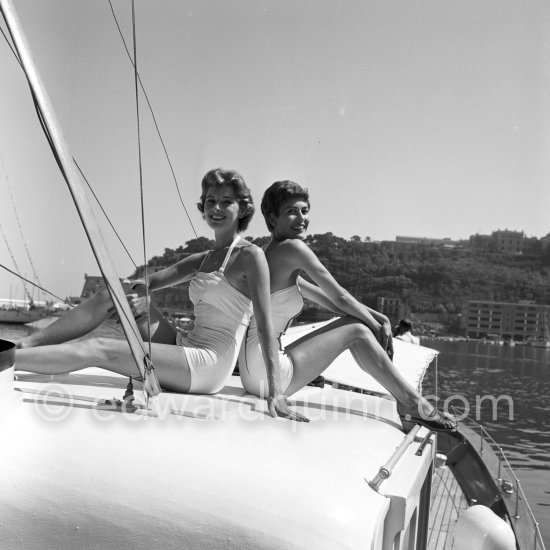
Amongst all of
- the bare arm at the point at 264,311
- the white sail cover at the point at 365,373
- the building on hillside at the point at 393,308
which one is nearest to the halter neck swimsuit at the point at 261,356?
the bare arm at the point at 264,311

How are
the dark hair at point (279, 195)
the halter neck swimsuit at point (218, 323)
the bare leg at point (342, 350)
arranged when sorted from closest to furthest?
the halter neck swimsuit at point (218, 323) → the bare leg at point (342, 350) → the dark hair at point (279, 195)

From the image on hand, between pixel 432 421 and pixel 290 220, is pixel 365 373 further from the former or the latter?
pixel 290 220

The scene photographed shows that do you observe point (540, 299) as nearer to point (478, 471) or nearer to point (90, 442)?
point (478, 471)

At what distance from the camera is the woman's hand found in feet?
10.5

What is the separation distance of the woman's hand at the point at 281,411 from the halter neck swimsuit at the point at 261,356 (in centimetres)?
46

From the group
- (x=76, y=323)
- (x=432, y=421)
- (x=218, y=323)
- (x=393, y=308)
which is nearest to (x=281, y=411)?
(x=218, y=323)

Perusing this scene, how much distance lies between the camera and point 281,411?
3230mm

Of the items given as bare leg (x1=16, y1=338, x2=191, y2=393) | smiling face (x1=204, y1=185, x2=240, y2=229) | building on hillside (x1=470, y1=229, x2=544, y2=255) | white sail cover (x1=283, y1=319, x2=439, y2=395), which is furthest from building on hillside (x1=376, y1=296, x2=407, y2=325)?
bare leg (x1=16, y1=338, x2=191, y2=393)

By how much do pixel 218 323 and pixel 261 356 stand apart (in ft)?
0.93

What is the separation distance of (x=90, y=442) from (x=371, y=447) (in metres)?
1.17

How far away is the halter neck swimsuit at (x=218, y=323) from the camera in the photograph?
12.2 ft

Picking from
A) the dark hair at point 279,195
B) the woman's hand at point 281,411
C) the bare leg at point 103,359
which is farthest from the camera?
the dark hair at point 279,195

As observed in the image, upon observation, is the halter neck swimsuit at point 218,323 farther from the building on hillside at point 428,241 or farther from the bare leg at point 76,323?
the building on hillside at point 428,241

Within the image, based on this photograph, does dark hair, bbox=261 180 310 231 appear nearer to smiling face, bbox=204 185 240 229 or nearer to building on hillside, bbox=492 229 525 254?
smiling face, bbox=204 185 240 229
